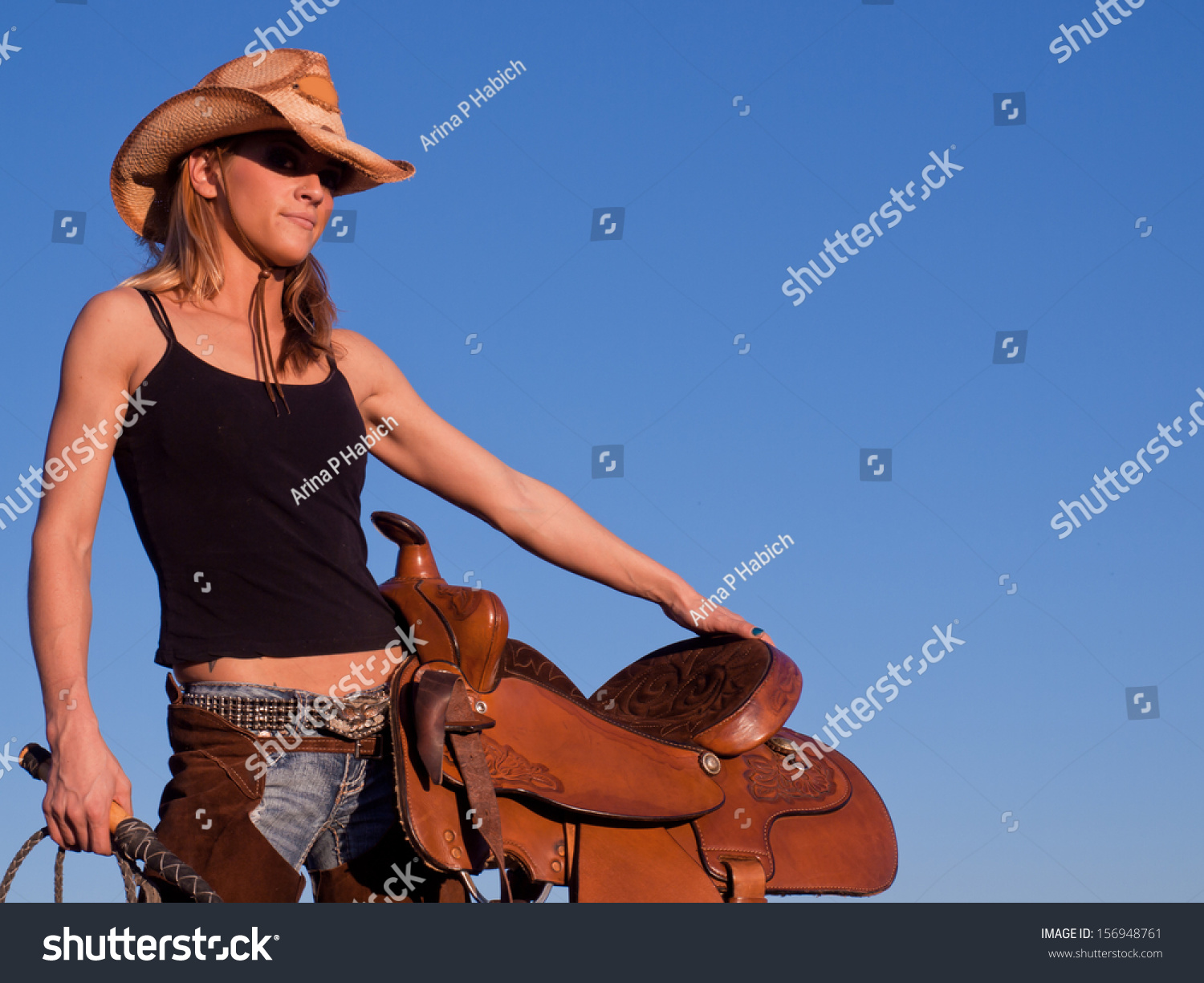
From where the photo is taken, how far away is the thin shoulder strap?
2025mm

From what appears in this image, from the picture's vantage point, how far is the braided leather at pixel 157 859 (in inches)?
65.9

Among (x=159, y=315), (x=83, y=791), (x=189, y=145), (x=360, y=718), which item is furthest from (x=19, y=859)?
(x=189, y=145)

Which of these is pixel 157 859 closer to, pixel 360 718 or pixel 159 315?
pixel 360 718

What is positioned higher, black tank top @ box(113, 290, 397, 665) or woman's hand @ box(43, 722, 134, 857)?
black tank top @ box(113, 290, 397, 665)

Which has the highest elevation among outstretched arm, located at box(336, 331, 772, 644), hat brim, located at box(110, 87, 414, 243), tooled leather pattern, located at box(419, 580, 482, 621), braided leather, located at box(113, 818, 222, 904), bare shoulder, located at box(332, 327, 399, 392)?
hat brim, located at box(110, 87, 414, 243)

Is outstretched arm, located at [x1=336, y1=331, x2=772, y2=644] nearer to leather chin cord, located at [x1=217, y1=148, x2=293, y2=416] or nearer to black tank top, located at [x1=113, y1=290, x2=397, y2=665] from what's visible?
leather chin cord, located at [x1=217, y1=148, x2=293, y2=416]

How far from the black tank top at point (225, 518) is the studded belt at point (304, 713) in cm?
8

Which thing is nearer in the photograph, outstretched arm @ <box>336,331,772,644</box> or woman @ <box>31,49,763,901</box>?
woman @ <box>31,49,763,901</box>

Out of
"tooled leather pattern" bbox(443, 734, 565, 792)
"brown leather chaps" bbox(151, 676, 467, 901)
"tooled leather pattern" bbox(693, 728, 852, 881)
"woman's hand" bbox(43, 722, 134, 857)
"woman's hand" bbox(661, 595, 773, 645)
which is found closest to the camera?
"woman's hand" bbox(43, 722, 134, 857)

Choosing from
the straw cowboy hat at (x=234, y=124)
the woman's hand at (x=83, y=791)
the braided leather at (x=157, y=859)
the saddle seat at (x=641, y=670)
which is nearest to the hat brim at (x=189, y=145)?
the straw cowboy hat at (x=234, y=124)

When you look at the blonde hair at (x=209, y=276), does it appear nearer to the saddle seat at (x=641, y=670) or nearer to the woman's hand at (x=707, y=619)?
the saddle seat at (x=641, y=670)

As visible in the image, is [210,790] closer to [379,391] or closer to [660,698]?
[379,391]

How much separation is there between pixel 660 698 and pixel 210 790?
115 centimetres

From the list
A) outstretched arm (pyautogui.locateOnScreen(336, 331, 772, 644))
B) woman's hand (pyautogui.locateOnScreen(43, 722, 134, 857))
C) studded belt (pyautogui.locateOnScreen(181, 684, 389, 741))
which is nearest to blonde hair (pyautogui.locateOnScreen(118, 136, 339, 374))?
outstretched arm (pyautogui.locateOnScreen(336, 331, 772, 644))
